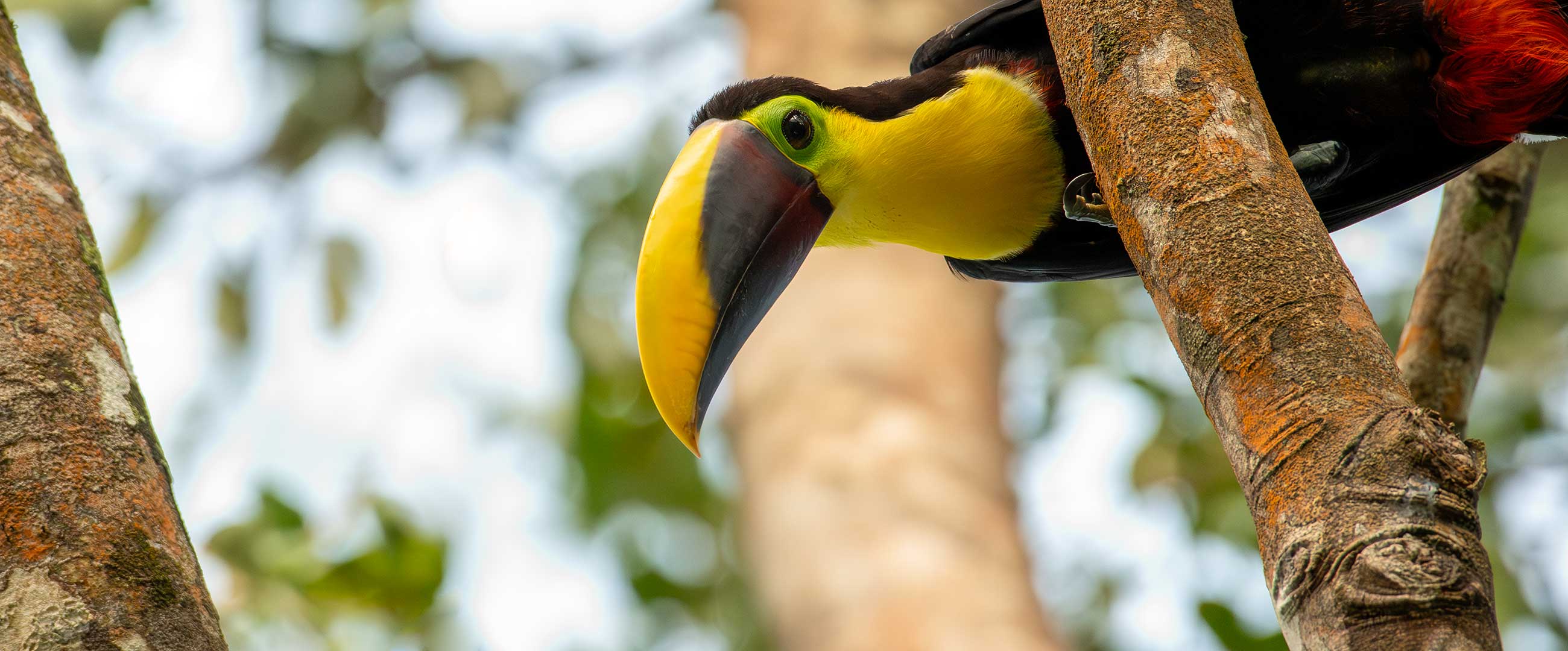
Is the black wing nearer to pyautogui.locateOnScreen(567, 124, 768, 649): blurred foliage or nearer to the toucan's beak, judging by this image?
the toucan's beak

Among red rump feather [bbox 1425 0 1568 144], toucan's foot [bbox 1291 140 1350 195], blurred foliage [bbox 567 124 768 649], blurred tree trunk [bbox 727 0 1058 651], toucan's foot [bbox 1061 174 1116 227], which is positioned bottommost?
blurred foliage [bbox 567 124 768 649]

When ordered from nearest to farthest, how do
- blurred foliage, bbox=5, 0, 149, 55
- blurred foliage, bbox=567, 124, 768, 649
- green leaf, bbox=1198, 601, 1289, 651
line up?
green leaf, bbox=1198, 601, 1289, 651
blurred foliage, bbox=567, 124, 768, 649
blurred foliage, bbox=5, 0, 149, 55

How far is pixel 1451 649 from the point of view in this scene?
92cm

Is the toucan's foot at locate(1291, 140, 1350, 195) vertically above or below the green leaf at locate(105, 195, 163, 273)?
above

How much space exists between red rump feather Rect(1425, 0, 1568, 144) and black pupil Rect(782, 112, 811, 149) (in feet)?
4.09

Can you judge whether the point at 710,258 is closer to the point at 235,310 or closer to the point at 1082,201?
the point at 1082,201

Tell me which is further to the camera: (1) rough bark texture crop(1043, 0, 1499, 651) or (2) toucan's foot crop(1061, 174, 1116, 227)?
(2) toucan's foot crop(1061, 174, 1116, 227)

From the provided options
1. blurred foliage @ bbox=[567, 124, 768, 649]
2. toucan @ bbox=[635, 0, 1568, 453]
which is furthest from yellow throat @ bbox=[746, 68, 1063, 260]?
blurred foliage @ bbox=[567, 124, 768, 649]

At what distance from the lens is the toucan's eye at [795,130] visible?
237 centimetres

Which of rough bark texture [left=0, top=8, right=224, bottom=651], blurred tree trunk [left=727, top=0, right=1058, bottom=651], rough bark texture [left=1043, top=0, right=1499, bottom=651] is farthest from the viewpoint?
blurred tree trunk [left=727, top=0, right=1058, bottom=651]

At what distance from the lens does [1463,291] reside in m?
2.28

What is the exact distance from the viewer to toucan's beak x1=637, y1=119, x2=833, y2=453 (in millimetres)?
2080

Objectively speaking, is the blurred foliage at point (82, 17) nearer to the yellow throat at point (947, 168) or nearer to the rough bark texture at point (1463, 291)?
the yellow throat at point (947, 168)

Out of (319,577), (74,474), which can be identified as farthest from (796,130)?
(319,577)
